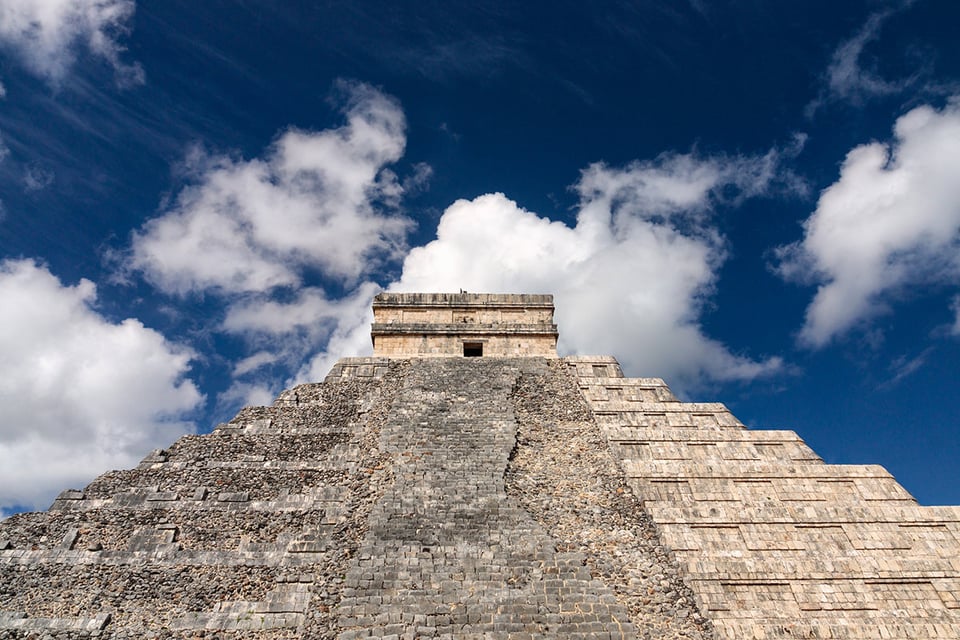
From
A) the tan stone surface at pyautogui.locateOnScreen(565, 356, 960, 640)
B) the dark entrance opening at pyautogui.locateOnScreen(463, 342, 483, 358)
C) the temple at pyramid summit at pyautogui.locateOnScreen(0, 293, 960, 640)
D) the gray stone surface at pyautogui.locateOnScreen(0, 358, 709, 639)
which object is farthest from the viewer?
the dark entrance opening at pyautogui.locateOnScreen(463, 342, 483, 358)

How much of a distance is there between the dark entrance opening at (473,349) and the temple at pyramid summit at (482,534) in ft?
10.6

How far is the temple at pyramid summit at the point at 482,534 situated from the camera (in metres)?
8.02

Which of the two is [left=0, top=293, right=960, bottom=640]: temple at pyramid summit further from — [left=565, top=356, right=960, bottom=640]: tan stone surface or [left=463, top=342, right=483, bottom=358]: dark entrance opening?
[left=463, top=342, right=483, bottom=358]: dark entrance opening

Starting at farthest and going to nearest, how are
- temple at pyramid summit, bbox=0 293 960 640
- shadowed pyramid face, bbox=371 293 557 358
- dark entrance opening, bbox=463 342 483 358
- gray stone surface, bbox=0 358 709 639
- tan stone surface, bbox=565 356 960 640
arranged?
dark entrance opening, bbox=463 342 483 358
shadowed pyramid face, bbox=371 293 557 358
tan stone surface, bbox=565 356 960 640
temple at pyramid summit, bbox=0 293 960 640
gray stone surface, bbox=0 358 709 639

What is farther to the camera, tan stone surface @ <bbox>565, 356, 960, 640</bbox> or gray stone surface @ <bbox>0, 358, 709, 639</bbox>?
tan stone surface @ <bbox>565, 356, 960, 640</bbox>

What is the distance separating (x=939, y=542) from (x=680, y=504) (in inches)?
Answer: 152

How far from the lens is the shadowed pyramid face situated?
15.6 meters

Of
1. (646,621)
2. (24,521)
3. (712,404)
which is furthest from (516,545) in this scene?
(24,521)

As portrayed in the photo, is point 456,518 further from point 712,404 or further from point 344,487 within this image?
point 712,404

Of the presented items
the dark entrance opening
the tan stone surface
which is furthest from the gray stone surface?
the dark entrance opening

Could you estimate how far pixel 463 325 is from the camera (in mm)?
15836

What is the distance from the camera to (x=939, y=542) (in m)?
9.70

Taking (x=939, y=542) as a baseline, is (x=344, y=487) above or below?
above

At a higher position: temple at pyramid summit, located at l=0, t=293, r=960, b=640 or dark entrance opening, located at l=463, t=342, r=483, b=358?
dark entrance opening, located at l=463, t=342, r=483, b=358
